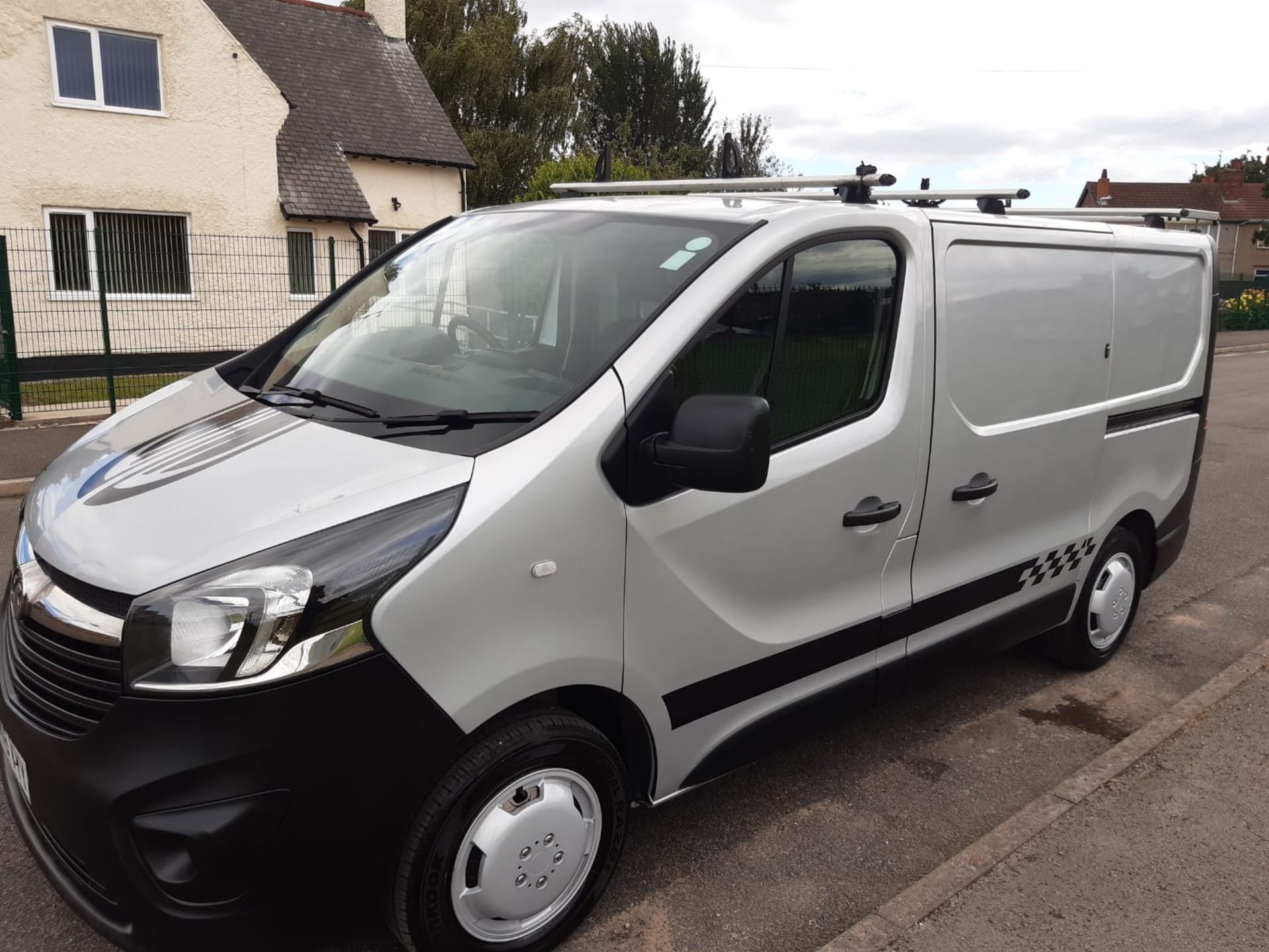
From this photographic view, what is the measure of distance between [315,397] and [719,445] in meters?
1.18

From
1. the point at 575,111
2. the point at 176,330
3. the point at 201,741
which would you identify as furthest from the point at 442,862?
the point at 575,111

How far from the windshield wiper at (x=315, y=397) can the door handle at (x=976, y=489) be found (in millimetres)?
1847

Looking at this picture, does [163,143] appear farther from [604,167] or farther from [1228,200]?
[1228,200]

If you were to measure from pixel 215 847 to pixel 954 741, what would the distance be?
2753 millimetres

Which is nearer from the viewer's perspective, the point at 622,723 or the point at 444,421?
the point at 444,421

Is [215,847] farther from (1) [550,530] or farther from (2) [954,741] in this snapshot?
(2) [954,741]

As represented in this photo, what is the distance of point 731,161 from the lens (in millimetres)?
4395

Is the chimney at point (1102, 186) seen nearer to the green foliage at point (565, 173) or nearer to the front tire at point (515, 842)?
the green foliage at point (565, 173)

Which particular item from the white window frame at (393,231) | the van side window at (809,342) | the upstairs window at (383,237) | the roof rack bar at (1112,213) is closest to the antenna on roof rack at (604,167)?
the roof rack bar at (1112,213)

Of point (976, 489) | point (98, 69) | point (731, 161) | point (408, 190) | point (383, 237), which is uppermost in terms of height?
point (98, 69)

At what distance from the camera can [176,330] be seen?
12047 millimetres

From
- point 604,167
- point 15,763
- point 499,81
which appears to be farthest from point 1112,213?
point 499,81

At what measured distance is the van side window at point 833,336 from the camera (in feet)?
9.27

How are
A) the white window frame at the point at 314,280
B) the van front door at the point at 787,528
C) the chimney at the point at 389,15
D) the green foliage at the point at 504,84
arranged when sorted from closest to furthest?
the van front door at the point at 787,528
the white window frame at the point at 314,280
the chimney at the point at 389,15
the green foliage at the point at 504,84
